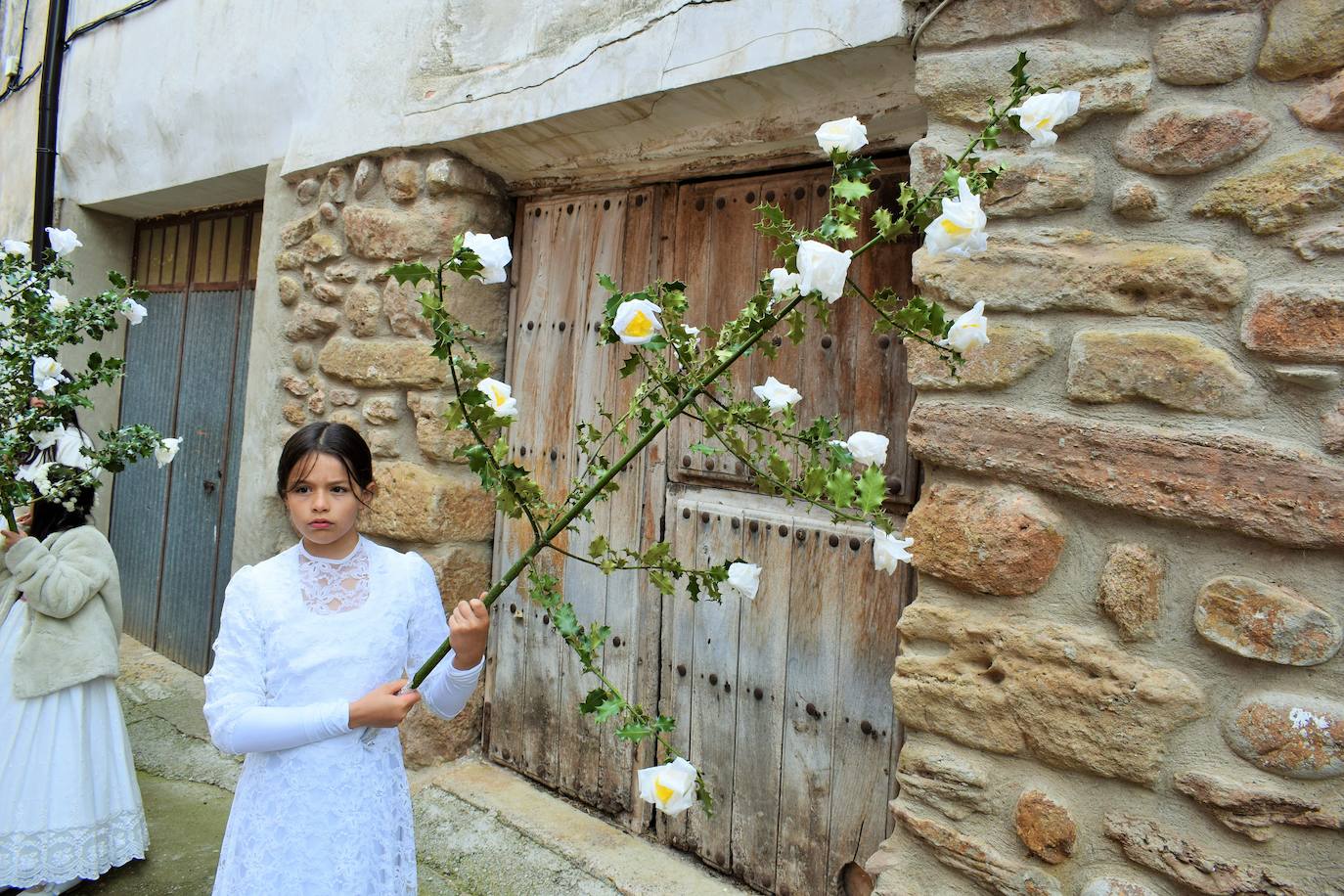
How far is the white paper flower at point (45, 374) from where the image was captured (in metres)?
2.35

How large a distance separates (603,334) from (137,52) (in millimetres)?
4380

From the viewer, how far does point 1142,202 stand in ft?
5.33

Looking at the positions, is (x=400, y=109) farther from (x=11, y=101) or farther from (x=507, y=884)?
(x=11, y=101)

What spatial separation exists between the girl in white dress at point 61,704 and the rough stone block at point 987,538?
89.9 inches

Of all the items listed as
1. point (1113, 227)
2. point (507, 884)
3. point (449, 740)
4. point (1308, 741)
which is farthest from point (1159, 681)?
point (449, 740)

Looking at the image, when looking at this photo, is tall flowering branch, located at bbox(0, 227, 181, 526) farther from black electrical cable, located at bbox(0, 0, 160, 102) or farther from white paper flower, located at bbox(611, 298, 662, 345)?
black electrical cable, located at bbox(0, 0, 160, 102)

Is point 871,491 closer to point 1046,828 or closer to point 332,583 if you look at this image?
point 1046,828

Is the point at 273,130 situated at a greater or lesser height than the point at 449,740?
greater

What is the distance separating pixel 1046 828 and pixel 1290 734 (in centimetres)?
43

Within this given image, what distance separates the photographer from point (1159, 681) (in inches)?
61.0

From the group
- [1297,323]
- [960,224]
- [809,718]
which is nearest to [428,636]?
[809,718]

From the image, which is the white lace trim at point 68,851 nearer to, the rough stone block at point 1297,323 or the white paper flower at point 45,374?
the white paper flower at point 45,374

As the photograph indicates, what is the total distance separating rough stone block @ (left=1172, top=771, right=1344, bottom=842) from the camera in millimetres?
1426

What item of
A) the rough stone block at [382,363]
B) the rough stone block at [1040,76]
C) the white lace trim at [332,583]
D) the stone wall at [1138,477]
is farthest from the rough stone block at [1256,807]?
the rough stone block at [382,363]
